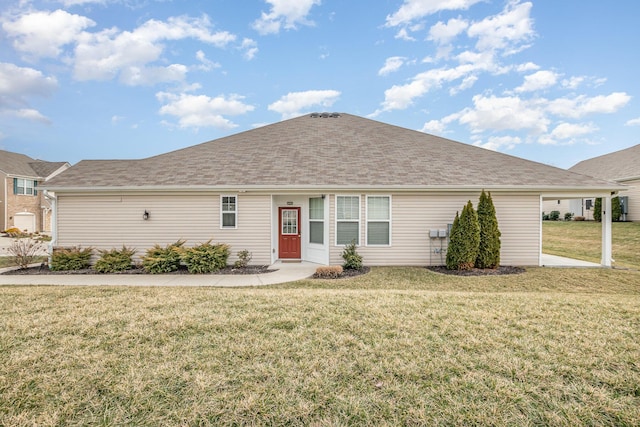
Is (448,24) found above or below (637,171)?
above

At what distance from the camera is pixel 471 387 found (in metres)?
2.62

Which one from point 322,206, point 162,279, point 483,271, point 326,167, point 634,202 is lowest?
point 162,279

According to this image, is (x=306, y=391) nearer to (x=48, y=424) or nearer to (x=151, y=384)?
(x=151, y=384)

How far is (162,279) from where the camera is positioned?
8.19 metres

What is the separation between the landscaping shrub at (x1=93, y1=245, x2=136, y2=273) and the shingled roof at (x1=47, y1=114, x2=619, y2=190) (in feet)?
6.99

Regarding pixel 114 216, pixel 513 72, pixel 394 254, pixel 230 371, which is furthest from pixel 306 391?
pixel 513 72

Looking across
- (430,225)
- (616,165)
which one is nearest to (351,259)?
(430,225)

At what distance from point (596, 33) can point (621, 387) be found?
47.9 ft

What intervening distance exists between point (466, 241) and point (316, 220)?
15.9ft

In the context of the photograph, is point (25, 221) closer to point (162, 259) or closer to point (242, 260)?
point (162, 259)

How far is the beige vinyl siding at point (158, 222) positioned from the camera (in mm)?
9883

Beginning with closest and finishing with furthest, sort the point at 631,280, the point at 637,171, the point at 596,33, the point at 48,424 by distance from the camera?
the point at 48,424
the point at 631,280
the point at 596,33
the point at 637,171

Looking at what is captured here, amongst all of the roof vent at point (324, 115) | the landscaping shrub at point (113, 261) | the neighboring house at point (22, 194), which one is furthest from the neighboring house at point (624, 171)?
the neighboring house at point (22, 194)

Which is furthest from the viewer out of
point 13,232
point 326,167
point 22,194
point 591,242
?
point 22,194
